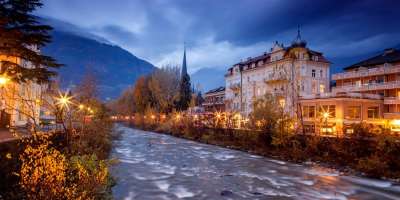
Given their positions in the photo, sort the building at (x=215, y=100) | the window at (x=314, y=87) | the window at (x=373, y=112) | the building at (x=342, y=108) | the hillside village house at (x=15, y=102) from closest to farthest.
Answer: the hillside village house at (x=15, y=102) → the building at (x=342, y=108) → the window at (x=373, y=112) → the window at (x=314, y=87) → the building at (x=215, y=100)

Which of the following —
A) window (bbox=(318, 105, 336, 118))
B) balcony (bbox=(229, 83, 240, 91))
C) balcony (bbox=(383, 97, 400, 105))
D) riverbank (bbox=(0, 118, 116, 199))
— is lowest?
riverbank (bbox=(0, 118, 116, 199))

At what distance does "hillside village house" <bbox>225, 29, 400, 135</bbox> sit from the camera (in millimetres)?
40250

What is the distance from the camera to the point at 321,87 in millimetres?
54000

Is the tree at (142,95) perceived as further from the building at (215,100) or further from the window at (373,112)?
the window at (373,112)

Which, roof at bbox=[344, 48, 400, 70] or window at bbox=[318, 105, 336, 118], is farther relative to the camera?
roof at bbox=[344, 48, 400, 70]

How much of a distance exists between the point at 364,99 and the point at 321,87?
12542mm

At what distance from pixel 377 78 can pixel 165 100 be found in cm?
4504

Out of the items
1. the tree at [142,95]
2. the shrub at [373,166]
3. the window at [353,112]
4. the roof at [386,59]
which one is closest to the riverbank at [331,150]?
the shrub at [373,166]

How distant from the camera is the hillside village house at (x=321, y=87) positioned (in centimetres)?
4025

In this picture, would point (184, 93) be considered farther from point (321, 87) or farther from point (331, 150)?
point (331, 150)

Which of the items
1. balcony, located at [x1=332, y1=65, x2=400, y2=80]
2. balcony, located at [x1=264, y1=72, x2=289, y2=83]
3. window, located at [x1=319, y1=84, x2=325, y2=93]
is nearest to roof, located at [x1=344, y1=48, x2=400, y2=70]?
balcony, located at [x1=332, y1=65, x2=400, y2=80]

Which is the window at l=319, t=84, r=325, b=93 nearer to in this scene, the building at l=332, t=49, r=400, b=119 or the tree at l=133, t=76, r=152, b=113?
the building at l=332, t=49, r=400, b=119

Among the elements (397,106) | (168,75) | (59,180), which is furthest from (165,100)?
(59,180)

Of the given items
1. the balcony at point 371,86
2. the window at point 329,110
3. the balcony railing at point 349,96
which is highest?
the balcony at point 371,86
